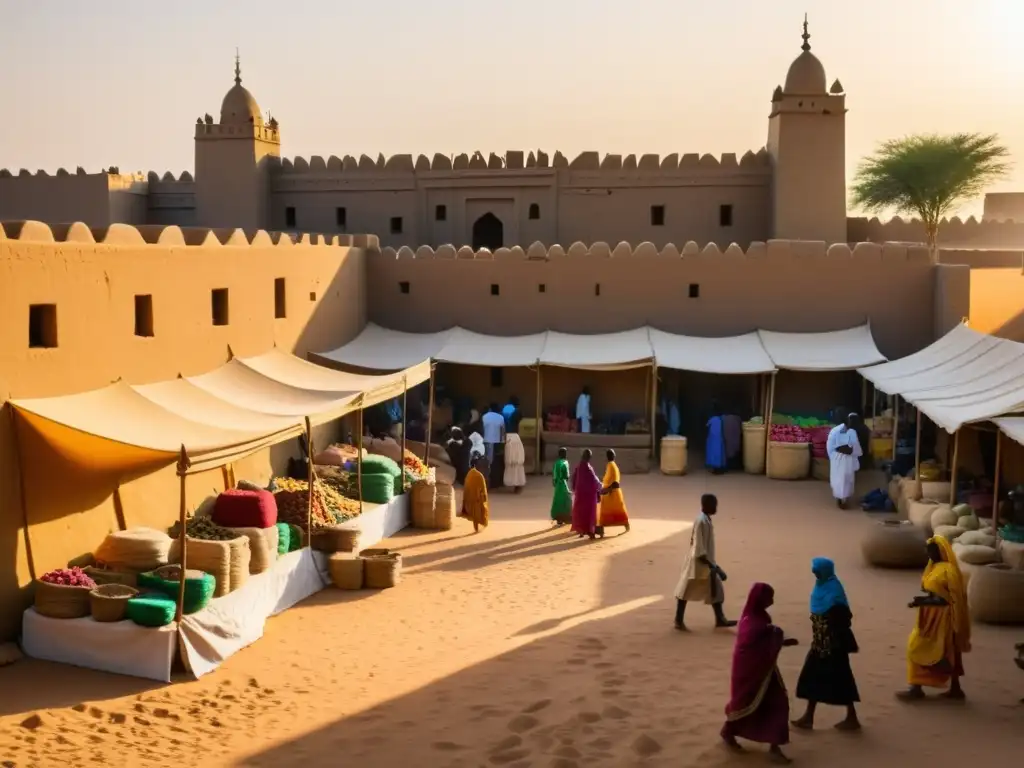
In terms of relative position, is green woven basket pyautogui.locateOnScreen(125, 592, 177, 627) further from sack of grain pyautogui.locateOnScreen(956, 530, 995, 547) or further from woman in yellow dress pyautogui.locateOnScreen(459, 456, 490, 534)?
sack of grain pyautogui.locateOnScreen(956, 530, 995, 547)

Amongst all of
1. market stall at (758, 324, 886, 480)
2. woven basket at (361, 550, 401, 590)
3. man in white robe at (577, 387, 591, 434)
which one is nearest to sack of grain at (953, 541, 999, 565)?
woven basket at (361, 550, 401, 590)

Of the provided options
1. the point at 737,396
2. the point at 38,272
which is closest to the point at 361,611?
the point at 38,272

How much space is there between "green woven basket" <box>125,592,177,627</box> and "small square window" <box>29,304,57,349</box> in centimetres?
255

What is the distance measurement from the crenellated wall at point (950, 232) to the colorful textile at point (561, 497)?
13032 mm

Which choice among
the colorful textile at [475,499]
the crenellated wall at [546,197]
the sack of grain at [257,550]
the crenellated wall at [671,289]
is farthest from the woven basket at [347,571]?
the crenellated wall at [546,197]

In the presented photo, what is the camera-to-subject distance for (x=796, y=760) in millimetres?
7102

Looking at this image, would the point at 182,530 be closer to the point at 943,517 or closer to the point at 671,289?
the point at 943,517

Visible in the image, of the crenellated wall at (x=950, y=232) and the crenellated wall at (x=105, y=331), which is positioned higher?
the crenellated wall at (x=950, y=232)

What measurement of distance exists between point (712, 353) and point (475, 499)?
6.53 m

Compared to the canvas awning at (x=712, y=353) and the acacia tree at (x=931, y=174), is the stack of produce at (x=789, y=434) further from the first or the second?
the acacia tree at (x=931, y=174)

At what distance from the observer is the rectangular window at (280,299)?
55.0 feet

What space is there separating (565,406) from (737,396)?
297 cm

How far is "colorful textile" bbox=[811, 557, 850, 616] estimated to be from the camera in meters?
7.43

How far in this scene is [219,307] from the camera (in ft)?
47.2
